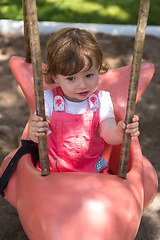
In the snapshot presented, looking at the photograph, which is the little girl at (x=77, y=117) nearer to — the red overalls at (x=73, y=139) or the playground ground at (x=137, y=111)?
the red overalls at (x=73, y=139)

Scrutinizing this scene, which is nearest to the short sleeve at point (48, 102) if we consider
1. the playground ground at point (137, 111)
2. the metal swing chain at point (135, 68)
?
the metal swing chain at point (135, 68)

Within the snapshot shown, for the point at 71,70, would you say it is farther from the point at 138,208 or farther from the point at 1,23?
the point at 1,23

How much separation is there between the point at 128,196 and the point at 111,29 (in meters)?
1.99

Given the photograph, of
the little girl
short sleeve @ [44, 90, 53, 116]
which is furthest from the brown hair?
short sleeve @ [44, 90, 53, 116]

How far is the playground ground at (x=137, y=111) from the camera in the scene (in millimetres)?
1293

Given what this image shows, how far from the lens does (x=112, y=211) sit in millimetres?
815

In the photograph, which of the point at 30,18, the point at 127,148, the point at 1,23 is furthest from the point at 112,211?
the point at 1,23

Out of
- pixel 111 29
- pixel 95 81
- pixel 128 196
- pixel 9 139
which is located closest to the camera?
pixel 128 196

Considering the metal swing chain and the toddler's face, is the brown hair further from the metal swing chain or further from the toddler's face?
the metal swing chain

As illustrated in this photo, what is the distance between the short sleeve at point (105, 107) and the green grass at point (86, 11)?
1.81m

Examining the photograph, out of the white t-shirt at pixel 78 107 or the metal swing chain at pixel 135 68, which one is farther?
the white t-shirt at pixel 78 107

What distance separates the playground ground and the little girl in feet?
1.12

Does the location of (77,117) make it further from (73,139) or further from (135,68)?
(135,68)

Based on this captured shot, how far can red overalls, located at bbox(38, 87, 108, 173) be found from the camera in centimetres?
114
